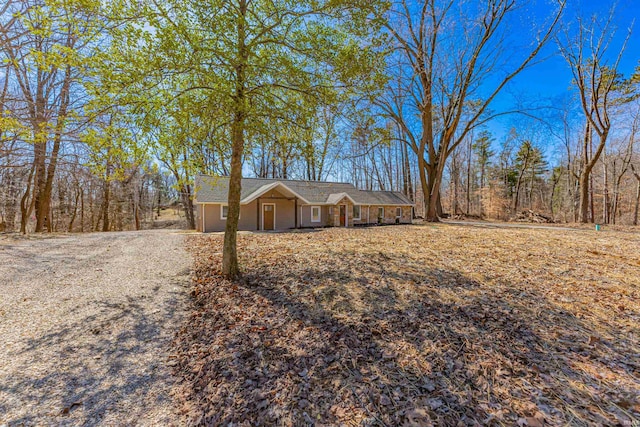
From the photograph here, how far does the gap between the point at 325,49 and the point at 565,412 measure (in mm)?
5887

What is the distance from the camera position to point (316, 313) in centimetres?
401

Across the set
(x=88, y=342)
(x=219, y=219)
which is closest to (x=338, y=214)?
(x=219, y=219)

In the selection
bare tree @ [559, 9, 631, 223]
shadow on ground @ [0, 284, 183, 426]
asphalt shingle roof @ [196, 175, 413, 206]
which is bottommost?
shadow on ground @ [0, 284, 183, 426]

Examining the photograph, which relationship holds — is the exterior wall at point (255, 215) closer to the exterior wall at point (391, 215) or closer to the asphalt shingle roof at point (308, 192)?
the asphalt shingle roof at point (308, 192)

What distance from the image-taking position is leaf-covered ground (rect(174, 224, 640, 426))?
2.32 m

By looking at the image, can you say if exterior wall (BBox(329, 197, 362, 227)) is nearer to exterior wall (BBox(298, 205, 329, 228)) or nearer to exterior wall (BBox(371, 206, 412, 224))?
exterior wall (BBox(298, 205, 329, 228))

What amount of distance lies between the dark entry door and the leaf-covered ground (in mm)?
11768

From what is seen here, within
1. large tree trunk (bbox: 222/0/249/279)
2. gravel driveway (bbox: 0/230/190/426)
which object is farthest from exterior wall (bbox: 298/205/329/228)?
large tree trunk (bbox: 222/0/249/279)

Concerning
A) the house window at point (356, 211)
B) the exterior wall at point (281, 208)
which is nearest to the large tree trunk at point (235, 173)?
the exterior wall at point (281, 208)

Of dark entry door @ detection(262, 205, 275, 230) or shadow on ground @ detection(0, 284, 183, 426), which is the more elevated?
dark entry door @ detection(262, 205, 275, 230)

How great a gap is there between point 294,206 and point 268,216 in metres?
1.99

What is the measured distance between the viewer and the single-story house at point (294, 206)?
16.1 meters

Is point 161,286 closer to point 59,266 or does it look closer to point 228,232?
point 228,232

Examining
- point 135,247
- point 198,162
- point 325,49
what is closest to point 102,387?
point 198,162
